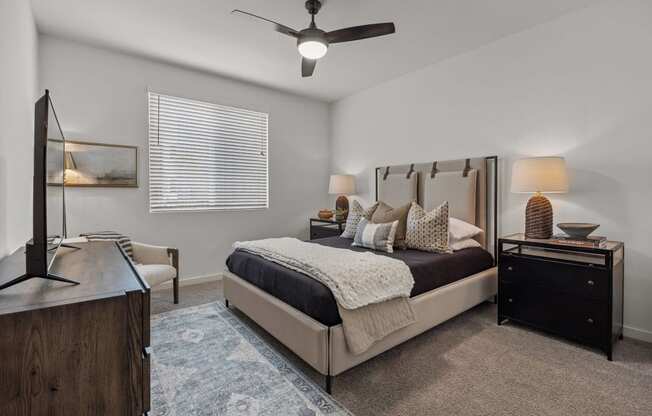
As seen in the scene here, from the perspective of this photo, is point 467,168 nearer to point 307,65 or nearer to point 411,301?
point 411,301

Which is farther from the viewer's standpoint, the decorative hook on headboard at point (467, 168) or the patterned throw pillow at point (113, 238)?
the decorative hook on headboard at point (467, 168)

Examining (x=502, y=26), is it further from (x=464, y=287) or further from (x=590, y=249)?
(x=464, y=287)

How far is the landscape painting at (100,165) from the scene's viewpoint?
3.22 meters

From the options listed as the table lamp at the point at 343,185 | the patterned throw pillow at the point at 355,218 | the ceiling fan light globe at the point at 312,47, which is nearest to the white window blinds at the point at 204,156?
the table lamp at the point at 343,185

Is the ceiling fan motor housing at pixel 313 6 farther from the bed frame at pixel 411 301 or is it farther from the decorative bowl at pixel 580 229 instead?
the decorative bowl at pixel 580 229

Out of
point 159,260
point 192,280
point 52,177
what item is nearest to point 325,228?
point 192,280

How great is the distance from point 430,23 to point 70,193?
402cm

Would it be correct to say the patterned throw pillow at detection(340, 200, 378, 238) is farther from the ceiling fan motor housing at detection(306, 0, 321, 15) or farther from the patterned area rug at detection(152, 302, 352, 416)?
the ceiling fan motor housing at detection(306, 0, 321, 15)

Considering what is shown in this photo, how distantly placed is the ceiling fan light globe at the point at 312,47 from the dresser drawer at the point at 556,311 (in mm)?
2568

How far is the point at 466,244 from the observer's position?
3.15 m

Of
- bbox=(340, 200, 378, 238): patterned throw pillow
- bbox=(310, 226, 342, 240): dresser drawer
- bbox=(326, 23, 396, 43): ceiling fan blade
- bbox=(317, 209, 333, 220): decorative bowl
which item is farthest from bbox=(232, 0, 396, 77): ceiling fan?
bbox=(317, 209, 333, 220): decorative bowl

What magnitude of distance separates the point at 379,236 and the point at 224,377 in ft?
5.77

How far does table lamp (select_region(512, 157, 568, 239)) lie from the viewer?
8.38ft

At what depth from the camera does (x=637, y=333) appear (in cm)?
251
